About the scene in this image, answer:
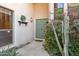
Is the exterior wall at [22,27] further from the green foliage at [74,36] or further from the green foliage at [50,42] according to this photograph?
the green foliage at [74,36]

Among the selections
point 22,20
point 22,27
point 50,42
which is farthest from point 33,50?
point 22,20

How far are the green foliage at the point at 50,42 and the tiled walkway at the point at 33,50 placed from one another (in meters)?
0.08

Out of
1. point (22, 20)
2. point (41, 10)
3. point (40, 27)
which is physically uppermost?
point (41, 10)

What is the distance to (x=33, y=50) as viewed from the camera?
259 centimetres

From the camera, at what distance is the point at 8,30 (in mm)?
2596

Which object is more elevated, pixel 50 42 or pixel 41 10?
pixel 41 10

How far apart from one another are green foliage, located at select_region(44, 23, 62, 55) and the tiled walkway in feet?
0.26

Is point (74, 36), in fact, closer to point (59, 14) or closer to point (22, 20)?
point (59, 14)

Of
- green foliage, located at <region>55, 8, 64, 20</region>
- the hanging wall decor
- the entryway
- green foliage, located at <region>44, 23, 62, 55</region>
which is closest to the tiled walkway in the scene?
green foliage, located at <region>44, 23, 62, 55</region>

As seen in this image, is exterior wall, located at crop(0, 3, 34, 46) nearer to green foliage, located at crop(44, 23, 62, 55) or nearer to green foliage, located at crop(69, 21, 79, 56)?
green foliage, located at crop(44, 23, 62, 55)

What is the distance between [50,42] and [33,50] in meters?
0.29

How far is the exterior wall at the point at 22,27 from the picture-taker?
2592 millimetres

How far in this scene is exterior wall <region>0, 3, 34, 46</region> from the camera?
8.50ft

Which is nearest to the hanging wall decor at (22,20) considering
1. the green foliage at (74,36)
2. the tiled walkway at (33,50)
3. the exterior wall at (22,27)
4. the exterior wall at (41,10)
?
the exterior wall at (22,27)
